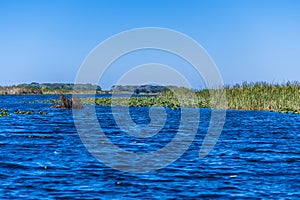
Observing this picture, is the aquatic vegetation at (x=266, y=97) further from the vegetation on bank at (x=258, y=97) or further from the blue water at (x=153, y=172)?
the blue water at (x=153, y=172)

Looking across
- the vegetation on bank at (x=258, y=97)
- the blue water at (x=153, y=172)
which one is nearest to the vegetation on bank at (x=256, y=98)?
the vegetation on bank at (x=258, y=97)

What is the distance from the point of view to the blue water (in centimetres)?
1584

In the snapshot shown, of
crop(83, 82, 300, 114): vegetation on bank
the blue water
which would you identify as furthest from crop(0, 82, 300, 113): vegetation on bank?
the blue water

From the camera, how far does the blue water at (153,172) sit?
52.0 feet

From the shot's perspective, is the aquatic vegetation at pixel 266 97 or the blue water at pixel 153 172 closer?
the blue water at pixel 153 172

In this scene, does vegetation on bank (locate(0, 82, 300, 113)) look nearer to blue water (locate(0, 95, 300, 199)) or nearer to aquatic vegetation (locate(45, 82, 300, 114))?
aquatic vegetation (locate(45, 82, 300, 114))

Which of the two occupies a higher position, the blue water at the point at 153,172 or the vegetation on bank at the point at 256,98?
the vegetation on bank at the point at 256,98

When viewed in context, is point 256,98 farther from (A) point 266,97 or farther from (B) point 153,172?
(B) point 153,172

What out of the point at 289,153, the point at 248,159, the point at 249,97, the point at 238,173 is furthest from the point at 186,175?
the point at 249,97

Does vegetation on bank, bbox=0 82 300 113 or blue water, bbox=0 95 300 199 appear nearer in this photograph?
blue water, bbox=0 95 300 199

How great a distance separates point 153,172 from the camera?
19359 millimetres

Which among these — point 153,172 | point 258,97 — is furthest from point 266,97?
point 153,172

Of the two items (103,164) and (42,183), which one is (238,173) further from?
(42,183)

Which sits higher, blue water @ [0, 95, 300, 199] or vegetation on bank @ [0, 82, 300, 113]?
vegetation on bank @ [0, 82, 300, 113]
